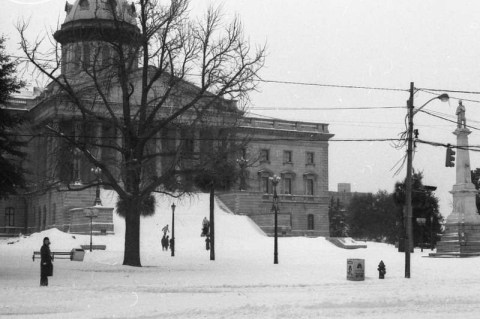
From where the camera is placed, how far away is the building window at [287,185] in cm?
10531

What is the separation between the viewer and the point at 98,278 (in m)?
29.1

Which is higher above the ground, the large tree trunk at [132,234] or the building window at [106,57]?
the building window at [106,57]

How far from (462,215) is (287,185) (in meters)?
55.5

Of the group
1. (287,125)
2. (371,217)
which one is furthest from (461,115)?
(371,217)

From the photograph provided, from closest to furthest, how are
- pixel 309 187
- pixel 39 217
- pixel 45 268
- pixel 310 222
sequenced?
pixel 45 268, pixel 39 217, pixel 310 222, pixel 309 187

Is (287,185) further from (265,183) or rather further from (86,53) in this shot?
(86,53)

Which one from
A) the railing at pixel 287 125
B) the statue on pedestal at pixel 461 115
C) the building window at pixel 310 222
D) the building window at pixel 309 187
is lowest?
the building window at pixel 310 222

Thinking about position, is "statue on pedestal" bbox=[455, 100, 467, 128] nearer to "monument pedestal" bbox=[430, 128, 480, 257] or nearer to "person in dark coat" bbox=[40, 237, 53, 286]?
"monument pedestal" bbox=[430, 128, 480, 257]

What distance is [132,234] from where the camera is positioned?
1430 inches

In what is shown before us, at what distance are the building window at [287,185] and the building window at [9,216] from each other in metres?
35.3

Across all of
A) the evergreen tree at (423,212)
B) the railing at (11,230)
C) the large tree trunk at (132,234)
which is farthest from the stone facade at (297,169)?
the large tree trunk at (132,234)

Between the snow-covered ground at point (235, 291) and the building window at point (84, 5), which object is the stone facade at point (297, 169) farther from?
the snow-covered ground at point (235, 291)

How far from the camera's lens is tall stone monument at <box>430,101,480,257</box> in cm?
5028

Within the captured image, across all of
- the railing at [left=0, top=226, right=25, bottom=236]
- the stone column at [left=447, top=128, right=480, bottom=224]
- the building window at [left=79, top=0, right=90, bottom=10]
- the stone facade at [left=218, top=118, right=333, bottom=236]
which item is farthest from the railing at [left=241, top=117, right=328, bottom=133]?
the stone column at [left=447, top=128, right=480, bottom=224]
